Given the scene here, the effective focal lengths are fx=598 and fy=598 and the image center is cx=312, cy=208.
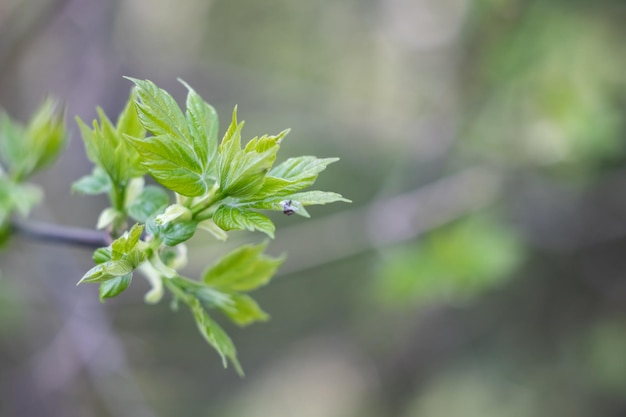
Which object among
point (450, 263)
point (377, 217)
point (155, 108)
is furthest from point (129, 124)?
point (377, 217)

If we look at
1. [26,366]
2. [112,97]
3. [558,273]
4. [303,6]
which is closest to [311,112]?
[303,6]

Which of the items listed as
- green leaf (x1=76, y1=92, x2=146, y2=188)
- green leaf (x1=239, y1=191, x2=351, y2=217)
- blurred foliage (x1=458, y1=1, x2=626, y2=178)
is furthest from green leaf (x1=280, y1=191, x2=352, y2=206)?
blurred foliage (x1=458, y1=1, x2=626, y2=178)

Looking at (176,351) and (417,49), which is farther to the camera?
(176,351)

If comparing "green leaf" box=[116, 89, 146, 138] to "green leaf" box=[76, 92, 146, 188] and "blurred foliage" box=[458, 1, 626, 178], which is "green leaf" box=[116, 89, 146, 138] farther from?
"blurred foliage" box=[458, 1, 626, 178]

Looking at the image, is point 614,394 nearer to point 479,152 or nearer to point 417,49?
point 479,152

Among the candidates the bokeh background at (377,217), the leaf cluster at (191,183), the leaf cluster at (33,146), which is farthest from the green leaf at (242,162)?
the bokeh background at (377,217)

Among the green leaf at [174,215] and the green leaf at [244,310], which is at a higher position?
the green leaf at [174,215]

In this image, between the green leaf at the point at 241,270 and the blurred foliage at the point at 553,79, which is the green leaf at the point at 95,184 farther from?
the blurred foliage at the point at 553,79
